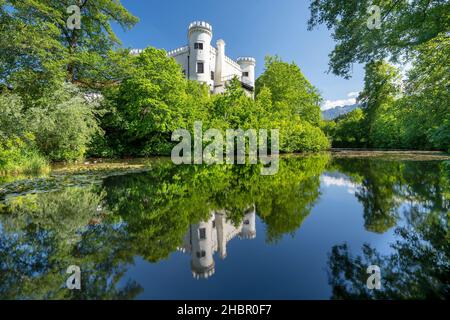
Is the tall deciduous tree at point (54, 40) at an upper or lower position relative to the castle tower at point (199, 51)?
lower

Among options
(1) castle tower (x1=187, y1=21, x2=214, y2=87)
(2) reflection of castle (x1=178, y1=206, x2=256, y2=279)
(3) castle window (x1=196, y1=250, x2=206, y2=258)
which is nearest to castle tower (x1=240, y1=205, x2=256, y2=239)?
(2) reflection of castle (x1=178, y1=206, x2=256, y2=279)

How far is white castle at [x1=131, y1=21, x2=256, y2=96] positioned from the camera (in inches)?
1044

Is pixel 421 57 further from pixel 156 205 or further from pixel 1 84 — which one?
pixel 1 84

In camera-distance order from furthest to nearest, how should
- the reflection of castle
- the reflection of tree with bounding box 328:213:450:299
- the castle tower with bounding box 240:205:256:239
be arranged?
the castle tower with bounding box 240:205:256:239
the reflection of castle
the reflection of tree with bounding box 328:213:450:299

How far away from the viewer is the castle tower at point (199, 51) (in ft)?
86.7

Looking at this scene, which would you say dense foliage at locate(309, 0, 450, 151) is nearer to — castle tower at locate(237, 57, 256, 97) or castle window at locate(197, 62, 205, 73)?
castle window at locate(197, 62, 205, 73)

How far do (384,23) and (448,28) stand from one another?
1.37 m

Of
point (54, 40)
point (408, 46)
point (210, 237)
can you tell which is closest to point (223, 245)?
point (210, 237)

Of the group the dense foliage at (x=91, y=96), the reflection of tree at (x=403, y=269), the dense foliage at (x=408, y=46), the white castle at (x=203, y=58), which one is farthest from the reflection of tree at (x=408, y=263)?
the white castle at (x=203, y=58)

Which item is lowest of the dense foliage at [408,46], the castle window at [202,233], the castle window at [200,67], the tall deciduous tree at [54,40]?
the castle window at [202,233]

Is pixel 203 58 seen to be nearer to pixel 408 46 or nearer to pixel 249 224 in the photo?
pixel 408 46

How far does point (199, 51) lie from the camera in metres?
26.6

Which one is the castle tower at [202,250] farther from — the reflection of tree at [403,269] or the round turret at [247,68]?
the round turret at [247,68]

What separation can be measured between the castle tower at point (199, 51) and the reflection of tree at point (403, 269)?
26.8m
